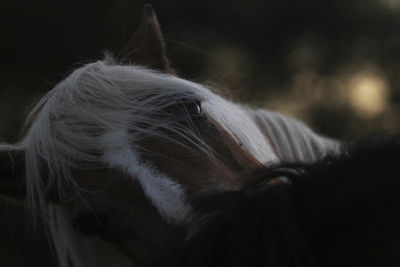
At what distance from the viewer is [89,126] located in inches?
77.4

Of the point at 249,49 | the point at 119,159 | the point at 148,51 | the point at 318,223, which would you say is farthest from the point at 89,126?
the point at 249,49

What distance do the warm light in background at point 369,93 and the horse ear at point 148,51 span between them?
3237mm

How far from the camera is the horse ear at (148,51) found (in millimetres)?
2639

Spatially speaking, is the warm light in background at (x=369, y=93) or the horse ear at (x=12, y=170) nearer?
the horse ear at (x=12, y=170)

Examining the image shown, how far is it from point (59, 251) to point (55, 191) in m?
0.34

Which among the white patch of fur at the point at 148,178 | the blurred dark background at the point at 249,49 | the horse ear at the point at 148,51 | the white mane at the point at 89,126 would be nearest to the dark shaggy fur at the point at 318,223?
the white patch of fur at the point at 148,178

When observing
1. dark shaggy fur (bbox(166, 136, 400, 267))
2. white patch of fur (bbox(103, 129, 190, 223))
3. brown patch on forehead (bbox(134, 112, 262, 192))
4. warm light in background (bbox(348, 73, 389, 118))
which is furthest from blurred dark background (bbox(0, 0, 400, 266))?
dark shaggy fur (bbox(166, 136, 400, 267))

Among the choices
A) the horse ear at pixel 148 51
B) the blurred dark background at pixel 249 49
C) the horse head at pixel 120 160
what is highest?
the horse ear at pixel 148 51

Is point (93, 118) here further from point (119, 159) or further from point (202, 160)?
point (202, 160)

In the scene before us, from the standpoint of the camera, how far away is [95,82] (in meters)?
2.13

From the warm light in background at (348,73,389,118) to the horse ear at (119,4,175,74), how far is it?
3237 millimetres

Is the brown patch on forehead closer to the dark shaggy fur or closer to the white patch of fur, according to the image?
the white patch of fur

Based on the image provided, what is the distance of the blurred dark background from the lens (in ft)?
21.7

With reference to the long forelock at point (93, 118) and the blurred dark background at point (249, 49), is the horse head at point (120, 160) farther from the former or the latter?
the blurred dark background at point (249, 49)
